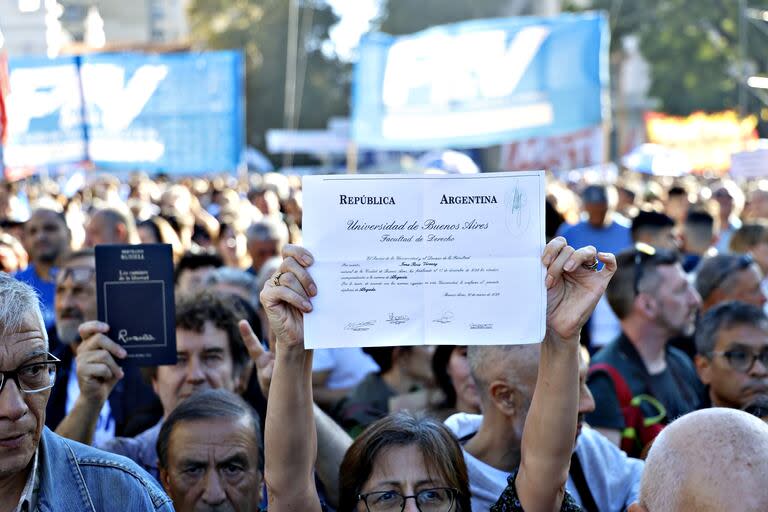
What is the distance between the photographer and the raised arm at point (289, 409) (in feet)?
9.98

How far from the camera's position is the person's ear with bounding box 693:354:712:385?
16.6 ft

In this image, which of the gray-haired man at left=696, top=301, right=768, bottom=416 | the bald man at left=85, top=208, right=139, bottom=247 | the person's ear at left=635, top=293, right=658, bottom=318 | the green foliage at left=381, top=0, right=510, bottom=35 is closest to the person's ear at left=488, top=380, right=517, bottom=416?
the gray-haired man at left=696, top=301, right=768, bottom=416

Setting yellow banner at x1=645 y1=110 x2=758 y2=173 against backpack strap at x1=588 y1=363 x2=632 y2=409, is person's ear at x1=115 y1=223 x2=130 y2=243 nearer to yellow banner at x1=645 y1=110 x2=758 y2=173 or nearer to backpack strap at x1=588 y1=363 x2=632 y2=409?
backpack strap at x1=588 y1=363 x2=632 y2=409

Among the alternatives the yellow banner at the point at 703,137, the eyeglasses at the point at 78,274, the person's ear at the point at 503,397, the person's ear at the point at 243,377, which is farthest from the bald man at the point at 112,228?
the yellow banner at the point at 703,137

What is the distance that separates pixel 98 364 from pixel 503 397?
1367mm

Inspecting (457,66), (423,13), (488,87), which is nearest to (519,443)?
(488,87)

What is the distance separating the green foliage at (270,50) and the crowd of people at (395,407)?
4705cm

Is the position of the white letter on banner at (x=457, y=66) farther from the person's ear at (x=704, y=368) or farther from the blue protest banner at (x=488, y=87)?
the person's ear at (x=704, y=368)

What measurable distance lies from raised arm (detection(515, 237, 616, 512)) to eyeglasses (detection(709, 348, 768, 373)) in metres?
A: 2.00

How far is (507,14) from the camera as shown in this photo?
40.8m

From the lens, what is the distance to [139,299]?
3.92m

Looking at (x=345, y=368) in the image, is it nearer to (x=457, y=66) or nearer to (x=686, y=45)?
(x=457, y=66)

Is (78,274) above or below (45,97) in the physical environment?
above
